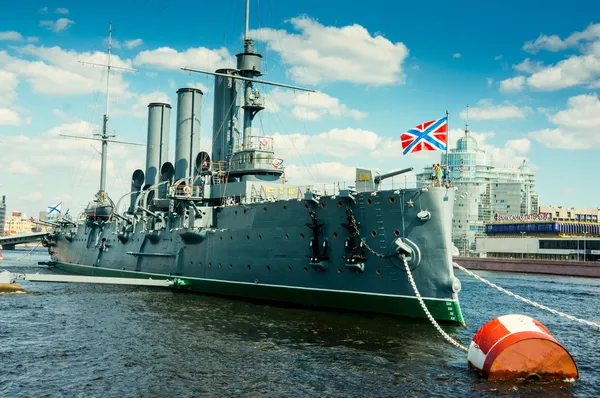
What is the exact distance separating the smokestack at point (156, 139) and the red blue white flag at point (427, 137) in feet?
87.8

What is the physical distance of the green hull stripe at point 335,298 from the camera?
63.7 ft

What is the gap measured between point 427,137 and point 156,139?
28.4 meters

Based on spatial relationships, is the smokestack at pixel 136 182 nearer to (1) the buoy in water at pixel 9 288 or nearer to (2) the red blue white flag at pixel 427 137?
(1) the buoy in water at pixel 9 288

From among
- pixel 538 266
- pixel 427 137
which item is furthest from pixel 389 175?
pixel 538 266

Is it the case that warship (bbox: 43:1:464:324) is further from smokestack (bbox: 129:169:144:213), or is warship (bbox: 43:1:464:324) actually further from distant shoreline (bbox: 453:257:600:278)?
distant shoreline (bbox: 453:257:600:278)

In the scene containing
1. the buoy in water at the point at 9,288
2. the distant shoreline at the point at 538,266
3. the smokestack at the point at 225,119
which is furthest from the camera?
the distant shoreline at the point at 538,266

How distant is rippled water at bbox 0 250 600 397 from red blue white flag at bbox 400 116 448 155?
657cm

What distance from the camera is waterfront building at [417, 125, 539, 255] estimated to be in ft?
Result: 350

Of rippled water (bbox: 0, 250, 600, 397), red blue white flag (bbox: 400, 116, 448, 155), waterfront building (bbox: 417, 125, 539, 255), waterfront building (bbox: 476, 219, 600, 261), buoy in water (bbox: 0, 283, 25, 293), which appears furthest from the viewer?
waterfront building (bbox: 417, 125, 539, 255)

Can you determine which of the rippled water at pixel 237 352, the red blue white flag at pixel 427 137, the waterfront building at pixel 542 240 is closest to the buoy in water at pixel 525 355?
the rippled water at pixel 237 352

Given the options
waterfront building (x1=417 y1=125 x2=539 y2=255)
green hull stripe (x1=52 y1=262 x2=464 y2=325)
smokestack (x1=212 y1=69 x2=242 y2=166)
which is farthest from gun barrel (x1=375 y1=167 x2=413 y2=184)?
waterfront building (x1=417 y1=125 x2=539 y2=255)

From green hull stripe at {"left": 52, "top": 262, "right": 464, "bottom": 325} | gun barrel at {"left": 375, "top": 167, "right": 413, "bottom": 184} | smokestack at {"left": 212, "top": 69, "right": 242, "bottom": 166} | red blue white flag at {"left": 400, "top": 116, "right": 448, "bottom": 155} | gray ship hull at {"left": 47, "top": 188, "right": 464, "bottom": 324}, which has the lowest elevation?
green hull stripe at {"left": 52, "top": 262, "right": 464, "bottom": 325}

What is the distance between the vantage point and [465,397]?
1149cm

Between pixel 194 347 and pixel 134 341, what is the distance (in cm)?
228
